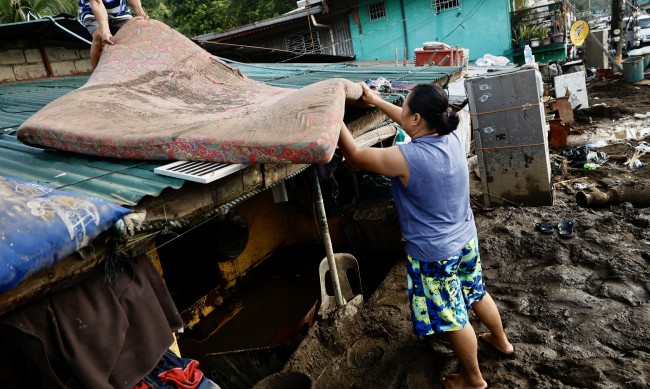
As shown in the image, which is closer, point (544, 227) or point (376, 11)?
point (544, 227)

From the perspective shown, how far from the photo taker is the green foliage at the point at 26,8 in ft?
35.5

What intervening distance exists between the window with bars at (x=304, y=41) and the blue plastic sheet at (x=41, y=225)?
18.3 m

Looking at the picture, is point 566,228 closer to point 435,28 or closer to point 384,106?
point 384,106

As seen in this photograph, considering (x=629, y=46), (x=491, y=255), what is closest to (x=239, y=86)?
(x=491, y=255)

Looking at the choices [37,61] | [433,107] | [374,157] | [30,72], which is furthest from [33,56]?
[433,107]

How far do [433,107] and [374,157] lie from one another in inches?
20.2

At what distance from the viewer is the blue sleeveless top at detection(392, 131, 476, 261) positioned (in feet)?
8.83

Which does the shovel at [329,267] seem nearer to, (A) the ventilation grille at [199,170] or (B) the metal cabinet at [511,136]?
(A) the ventilation grille at [199,170]

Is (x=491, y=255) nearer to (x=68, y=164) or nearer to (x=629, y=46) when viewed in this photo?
(x=68, y=164)

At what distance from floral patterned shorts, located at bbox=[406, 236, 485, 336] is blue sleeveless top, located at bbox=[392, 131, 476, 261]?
0.09m

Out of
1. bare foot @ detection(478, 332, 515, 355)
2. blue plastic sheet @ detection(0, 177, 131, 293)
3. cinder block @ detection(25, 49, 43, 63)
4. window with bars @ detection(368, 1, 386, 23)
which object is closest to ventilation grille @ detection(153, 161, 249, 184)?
blue plastic sheet @ detection(0, 177, 131, 293)

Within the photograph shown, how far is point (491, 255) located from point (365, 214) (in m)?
2.65

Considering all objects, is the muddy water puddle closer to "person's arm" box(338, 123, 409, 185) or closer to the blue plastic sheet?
"person's arm" box(338, 123, 409, 185)

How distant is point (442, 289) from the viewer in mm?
2959
